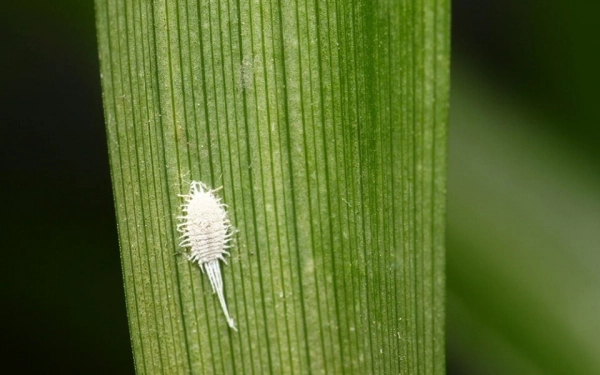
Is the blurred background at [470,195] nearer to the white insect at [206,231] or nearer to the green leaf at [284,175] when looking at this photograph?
the green leaf at [284,175]

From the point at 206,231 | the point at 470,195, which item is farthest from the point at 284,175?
the point at 470,195

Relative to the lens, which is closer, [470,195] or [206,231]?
[206,231]

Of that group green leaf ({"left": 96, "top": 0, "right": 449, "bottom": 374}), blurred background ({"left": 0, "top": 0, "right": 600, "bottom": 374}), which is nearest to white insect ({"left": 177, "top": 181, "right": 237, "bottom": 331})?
green leaf ({"left": 96, "top": 0, "right": 449, "bottom": 374})

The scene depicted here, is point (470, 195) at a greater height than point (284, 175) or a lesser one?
lesser

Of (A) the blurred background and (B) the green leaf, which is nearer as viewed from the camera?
(B) the green leaf

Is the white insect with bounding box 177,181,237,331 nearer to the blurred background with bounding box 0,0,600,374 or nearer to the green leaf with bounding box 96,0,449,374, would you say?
the green leaf with bounding box 96,0,449,374

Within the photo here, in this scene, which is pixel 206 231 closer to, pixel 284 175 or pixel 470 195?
pixel 284 175
